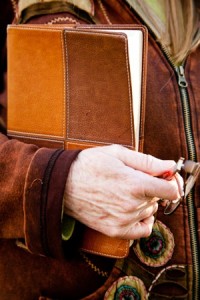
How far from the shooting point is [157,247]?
1.06m

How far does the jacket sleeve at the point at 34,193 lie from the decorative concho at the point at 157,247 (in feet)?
0.86

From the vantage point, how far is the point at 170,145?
107cm

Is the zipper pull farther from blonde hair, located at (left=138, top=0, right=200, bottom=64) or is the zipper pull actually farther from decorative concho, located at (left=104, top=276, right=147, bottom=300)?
decorative concho, located at (left=104, top=276, right=147, bottom=300)

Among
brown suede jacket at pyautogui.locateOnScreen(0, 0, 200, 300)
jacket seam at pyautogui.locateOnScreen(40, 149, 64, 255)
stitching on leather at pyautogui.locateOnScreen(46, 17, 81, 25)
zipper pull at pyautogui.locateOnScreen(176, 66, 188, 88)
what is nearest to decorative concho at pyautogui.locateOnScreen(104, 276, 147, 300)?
brown suede jacket at pyautogui.locateOnScreen(0, 0, 200, 300)

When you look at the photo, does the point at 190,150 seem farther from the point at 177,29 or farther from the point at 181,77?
the point at 177,29

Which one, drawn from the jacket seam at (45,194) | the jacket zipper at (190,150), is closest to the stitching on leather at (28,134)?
the jacket seam at (45,194)

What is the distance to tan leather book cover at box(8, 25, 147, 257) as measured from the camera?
895 mm

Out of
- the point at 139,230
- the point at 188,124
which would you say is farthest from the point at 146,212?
the point at 188,124

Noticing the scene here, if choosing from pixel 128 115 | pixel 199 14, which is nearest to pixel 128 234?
pixel 128 115

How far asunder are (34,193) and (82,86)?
0.28 m

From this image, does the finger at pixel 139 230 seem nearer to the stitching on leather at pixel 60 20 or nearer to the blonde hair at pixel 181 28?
the blonde hair at pixel 181 28

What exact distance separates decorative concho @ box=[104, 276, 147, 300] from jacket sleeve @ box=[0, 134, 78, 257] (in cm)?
22

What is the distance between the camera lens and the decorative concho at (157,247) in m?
1.06

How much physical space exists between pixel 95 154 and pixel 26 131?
0.25 metres
